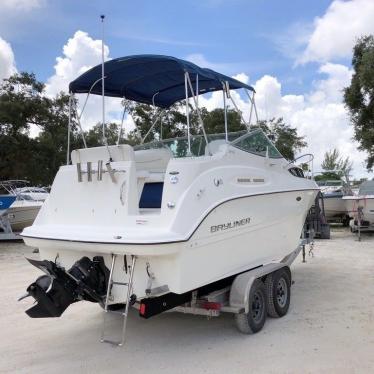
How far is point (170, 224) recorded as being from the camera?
14.5 ft

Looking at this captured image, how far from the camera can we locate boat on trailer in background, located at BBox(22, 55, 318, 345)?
4434 mm

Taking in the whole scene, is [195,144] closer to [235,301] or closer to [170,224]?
[170,224]

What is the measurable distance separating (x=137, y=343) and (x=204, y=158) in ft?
7.24

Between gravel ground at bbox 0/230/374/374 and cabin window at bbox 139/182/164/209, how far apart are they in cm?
152

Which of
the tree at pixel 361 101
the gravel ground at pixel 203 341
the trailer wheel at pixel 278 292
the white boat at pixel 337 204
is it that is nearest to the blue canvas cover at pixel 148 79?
the trailer wheel at pixel 278 292

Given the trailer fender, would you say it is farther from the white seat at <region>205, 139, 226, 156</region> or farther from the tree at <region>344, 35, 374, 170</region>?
the tree at <region>344, 35, 374, 170</region>

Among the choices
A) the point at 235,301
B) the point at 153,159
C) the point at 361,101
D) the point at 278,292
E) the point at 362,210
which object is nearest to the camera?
the point at 235,301

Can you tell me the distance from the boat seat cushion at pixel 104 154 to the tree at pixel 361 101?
16712 millimetres

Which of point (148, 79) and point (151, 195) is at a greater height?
point (148, 79)

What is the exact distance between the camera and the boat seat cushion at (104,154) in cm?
498

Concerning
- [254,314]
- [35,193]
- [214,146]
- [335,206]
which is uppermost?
[214,146]

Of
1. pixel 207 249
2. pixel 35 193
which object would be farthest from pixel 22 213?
pixel 207 249

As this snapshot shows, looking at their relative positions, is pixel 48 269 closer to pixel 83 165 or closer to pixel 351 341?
pixel 83 165

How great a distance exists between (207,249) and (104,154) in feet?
5.21
